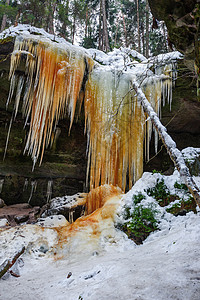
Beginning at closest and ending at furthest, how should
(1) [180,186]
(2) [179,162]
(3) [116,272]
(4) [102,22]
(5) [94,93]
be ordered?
(3) [116,272] < (2) [179,162] < (1) [180,186] < (5) [94,93] < (4) [102,22]

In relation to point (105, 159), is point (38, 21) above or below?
above

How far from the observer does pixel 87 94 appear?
6.14 m

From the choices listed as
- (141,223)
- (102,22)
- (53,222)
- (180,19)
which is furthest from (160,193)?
(102,22)

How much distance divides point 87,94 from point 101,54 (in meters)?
1.55

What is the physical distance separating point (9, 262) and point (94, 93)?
4.91 meters

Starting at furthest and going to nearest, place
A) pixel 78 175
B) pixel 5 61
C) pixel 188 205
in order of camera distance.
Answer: pixel 78 175
pixel 5 61
pixel 188 205

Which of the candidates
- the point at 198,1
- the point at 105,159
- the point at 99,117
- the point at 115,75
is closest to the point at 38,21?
the point at 115,75

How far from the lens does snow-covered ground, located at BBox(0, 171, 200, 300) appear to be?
4.33ft

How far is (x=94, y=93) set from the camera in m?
6.14

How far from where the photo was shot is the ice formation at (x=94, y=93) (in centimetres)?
557

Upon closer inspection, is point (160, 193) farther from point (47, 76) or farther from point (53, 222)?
point (47, 76)

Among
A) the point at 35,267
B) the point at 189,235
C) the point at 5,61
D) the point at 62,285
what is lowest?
the point at 35,267

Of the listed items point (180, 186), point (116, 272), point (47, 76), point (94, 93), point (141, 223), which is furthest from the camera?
point (94, 93)

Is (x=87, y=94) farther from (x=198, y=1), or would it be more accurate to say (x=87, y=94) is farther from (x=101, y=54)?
(x=198, y=1)
